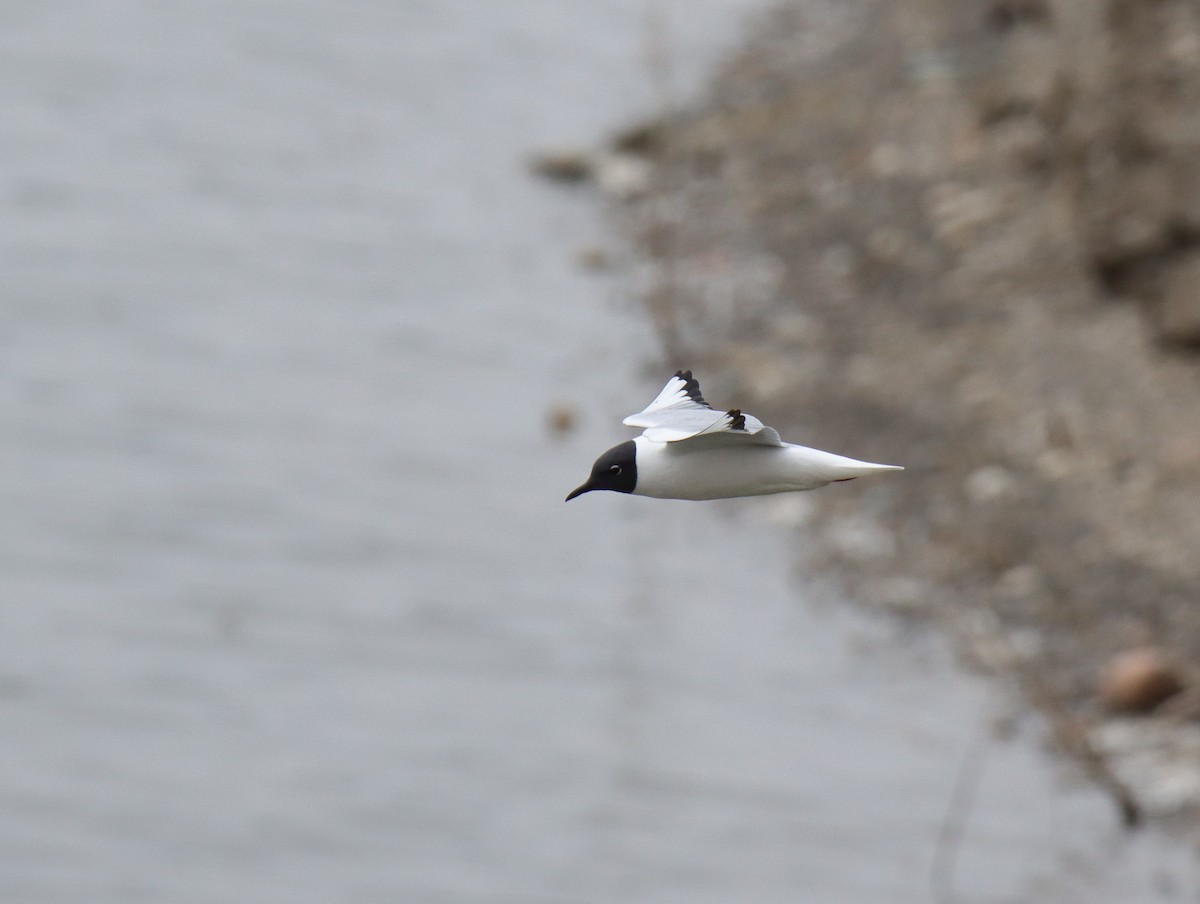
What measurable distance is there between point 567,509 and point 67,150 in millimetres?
10396

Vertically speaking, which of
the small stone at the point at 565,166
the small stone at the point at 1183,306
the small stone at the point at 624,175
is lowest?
the small stone at the point at 1183,306

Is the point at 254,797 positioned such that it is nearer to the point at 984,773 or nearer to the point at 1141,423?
the point at 984,773

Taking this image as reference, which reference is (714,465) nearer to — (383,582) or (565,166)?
(383,582)

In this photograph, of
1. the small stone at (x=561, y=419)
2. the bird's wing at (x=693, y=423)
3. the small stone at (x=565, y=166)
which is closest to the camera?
the bird's wing at (x=693, y=423)

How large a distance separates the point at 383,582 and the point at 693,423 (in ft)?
Result: 63.9

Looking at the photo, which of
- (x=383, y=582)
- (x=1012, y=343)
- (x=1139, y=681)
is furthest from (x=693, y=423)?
(x=383, y=582)

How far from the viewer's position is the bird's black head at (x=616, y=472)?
3879 millimetres

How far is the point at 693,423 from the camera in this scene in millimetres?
3939

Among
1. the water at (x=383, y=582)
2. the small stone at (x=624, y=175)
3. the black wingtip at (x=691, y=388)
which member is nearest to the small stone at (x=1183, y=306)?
the water at (x=383, y=582)

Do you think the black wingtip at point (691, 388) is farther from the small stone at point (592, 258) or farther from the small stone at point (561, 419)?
the small stone at point (592, 258)

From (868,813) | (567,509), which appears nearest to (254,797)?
(567,509)

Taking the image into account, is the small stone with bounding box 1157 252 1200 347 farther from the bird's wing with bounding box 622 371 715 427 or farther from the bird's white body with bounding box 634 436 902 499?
the bird's white body with bounding box 634 436 902 499

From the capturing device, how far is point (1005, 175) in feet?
71.9

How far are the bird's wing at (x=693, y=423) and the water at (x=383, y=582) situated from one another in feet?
48.7
